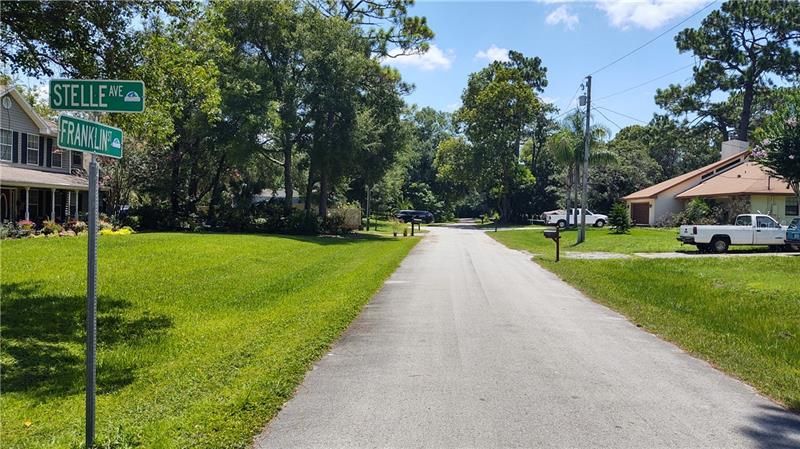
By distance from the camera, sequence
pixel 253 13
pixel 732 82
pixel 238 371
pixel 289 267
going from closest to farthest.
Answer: pixel 238 371
pixel 289 267
pixel 253 13
pixel 732 82

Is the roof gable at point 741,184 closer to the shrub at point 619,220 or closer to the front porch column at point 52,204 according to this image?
the shrub at point 619,220

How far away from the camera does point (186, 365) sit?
695 centimetres

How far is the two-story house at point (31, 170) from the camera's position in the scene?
2709 centimetres

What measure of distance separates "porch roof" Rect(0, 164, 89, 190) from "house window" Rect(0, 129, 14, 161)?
1.62 ft

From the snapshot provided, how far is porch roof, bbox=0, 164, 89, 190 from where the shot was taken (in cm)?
2544

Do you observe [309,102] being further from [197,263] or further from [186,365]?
[186,365]

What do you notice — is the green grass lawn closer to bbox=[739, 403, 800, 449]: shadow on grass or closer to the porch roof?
bbox=[739, 403, 800, 449]: shadow on grass

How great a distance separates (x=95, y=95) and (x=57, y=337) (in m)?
5.21

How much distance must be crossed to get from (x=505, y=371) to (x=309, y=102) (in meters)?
29.8

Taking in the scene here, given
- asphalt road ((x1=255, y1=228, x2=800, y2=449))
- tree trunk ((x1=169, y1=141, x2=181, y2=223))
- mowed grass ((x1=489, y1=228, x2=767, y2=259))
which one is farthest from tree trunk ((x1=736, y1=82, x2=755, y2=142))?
asphalt road ((x1=255, y1=228, x2=800, y2=449))

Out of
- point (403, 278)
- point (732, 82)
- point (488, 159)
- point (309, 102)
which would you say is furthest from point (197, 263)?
point (732, 82)

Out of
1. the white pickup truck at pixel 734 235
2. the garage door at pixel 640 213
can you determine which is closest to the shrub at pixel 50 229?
the white pickup truck at pixel 734 235

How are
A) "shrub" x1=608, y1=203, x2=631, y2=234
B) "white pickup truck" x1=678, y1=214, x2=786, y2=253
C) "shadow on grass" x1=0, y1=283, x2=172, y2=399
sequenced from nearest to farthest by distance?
1. "shadow on grass" x1=0, y1=283, x2=172, y2=399
2. "white pickup truck" x1=678, y1=214, x2=786, y2=253
3. "shrub" x1=608, y1=203, x2=631, y2=234

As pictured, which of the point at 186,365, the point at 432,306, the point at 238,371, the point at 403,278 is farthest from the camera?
the point at 403,278
